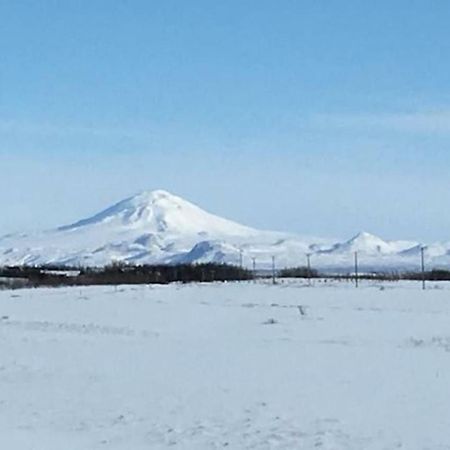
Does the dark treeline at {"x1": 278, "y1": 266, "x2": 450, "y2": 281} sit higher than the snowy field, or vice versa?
the dark treeline at {"x1": 278, "y1": 266, "x2": 450, "y2": 281}

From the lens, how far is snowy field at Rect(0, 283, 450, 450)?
47.4ft

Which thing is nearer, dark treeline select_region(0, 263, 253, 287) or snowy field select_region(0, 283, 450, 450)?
snowy field select_region(0, 283, 450, 450)

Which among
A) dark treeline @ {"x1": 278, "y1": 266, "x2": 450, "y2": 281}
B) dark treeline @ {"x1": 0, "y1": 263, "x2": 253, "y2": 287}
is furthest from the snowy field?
dark treeline @ {"x1": 278, "y1": 266, "x2": 450, "y2": 281}

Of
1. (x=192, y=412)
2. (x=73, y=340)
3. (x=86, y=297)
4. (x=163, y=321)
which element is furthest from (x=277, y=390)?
(x=86, y=297)

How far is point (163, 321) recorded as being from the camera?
34906mm

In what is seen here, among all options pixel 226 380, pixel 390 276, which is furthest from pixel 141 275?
pixel 226 380

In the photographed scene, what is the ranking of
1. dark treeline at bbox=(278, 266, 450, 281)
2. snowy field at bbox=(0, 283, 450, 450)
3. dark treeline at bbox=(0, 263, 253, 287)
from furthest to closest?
dark treeline at bbox=(0, 263, 253, 287)
dark treeline at bbox=(278, 266, 450, 281)
snowy field at bbox=(0, 283, 450, 450)

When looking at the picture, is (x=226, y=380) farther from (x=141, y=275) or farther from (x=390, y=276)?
(x=141, y=275)

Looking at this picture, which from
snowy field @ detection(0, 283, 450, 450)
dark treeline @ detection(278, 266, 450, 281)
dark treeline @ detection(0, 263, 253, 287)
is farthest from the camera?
dark treeline @ detection(0, 263, 253, 287)

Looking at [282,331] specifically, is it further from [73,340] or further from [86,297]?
[86,297]

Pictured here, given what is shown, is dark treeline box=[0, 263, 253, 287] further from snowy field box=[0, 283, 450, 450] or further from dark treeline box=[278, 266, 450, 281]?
snowy field box=[0, 283, 450, 450]

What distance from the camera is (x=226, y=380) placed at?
19.7m

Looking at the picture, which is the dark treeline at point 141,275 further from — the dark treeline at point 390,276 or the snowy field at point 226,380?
the snowy field at point 226,380

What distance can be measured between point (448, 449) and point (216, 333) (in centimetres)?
1739
